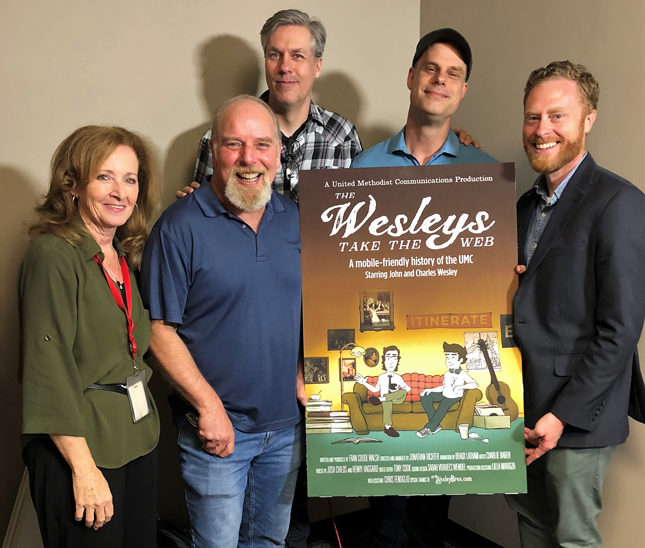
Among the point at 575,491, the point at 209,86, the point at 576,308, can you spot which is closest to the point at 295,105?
the point at 209,86

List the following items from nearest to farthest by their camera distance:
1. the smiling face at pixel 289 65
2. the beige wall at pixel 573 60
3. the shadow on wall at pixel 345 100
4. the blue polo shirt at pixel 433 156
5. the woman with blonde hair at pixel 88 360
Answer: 1. the woman with blonde hair at pixel 88 360
2. the beige wall at pixel 573 60
3. the blue polo shirt at pixel 433 156
4. the smiling face at pixel 289 65
5. the shadow on wall at pixel 345 100

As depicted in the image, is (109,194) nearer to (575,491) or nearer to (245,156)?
(245,156)

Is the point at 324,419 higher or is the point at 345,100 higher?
the point at 345,100

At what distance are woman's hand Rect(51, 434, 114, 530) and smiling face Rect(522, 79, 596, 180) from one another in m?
1.56

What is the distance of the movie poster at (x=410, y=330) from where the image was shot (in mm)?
1739

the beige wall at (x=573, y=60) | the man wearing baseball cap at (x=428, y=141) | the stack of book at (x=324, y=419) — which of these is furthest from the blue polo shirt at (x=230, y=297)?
the beige wall at (x=573, y=60)

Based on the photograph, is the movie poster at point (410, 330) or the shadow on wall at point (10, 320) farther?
the shadow on wall at point (10, 320)

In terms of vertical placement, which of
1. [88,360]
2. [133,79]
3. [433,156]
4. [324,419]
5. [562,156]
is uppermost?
[133,79]

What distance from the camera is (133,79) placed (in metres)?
2.39

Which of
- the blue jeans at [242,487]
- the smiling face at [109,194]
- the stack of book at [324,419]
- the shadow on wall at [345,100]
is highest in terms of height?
the shadow on wall at [345,100]

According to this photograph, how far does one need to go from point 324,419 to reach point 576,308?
84 centimetres

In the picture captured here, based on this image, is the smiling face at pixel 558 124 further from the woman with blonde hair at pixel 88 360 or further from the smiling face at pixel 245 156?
the woman with blonde hair at pixel 88 360

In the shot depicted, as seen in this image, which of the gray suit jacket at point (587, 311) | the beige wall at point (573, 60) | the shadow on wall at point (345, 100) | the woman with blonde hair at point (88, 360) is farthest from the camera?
the shadow on wall at point (345, 100)

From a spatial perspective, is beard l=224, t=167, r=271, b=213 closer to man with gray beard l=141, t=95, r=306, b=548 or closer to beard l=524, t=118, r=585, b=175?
man with gray beard l=141, t=95, r=306, b=548
